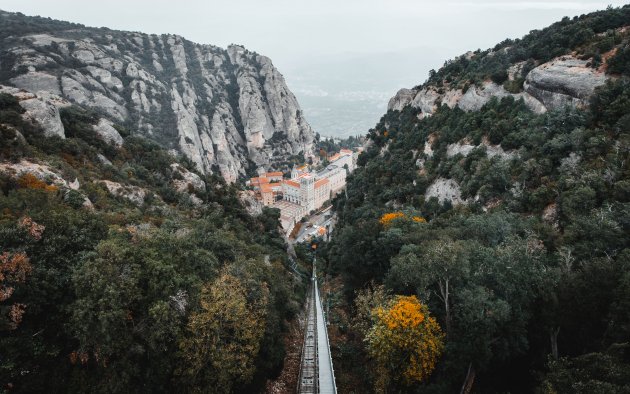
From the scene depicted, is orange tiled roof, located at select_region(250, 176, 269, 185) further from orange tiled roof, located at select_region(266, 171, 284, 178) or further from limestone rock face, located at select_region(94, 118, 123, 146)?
limestone rock face, located at select_region(94, 118, 123, 146)

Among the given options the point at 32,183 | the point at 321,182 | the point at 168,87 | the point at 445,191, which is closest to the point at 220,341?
the point at 32,183

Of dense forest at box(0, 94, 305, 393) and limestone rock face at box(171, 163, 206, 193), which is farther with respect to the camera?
limestone rock face at box(171, 163, 206, 193)

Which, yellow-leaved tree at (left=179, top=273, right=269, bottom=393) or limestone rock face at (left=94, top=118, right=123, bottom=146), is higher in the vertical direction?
limestone rock face at (left=94, top=118, right=123, bottom=146)

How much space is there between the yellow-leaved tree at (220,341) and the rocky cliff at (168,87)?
32.8m

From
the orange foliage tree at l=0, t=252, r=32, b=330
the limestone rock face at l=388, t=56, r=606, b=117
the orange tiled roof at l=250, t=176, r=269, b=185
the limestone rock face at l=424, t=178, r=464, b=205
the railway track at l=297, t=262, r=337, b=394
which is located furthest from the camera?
the orange tiled roof at l=250, t=176, r=269, b=185

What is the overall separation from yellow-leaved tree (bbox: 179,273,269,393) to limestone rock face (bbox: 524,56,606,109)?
127 feet

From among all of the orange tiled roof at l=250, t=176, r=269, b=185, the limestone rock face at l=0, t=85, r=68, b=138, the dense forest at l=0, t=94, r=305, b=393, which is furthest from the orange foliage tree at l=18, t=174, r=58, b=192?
the orange tiled roof at l=250, t=176, r=269, b=185

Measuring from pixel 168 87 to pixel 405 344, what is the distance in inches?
4843

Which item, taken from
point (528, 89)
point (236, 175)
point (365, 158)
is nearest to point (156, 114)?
point (236, 175)

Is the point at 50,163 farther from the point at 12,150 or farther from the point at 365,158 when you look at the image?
the point at 365,158

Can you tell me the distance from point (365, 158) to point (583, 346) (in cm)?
6256

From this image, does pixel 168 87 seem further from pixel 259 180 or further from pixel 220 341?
pixel 220 341

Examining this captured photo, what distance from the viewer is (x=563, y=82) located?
39.7 metres

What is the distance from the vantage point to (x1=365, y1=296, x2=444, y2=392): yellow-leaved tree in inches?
699
